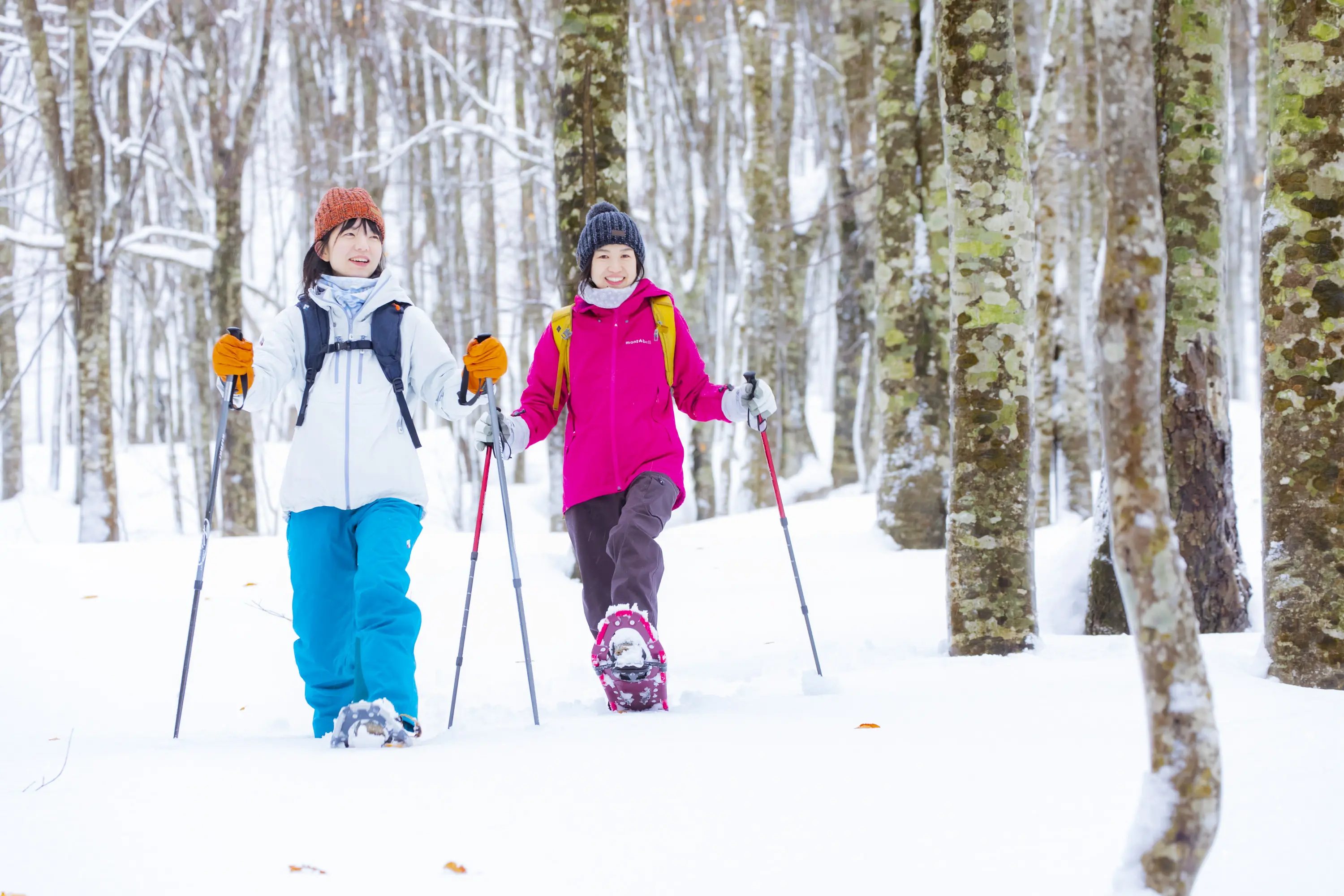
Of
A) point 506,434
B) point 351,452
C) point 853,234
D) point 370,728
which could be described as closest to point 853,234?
point 853,234

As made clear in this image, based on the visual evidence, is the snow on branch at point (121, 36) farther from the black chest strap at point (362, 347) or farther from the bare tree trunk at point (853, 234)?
the black chest strap at point (362, 347)

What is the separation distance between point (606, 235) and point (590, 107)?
2.74m

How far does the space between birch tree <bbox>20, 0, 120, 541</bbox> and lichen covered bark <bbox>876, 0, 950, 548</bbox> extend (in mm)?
7229

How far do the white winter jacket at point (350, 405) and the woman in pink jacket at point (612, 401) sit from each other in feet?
1.05

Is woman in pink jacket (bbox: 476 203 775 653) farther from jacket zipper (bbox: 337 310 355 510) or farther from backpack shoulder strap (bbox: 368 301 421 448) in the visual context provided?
jacket zipper (bbox: 337 310 355 510)

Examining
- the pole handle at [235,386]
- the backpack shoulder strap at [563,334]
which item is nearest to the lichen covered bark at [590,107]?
the backpack shoulder strap at [563,334]

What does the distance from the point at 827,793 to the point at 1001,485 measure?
214cm

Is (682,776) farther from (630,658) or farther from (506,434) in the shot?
(506,434)

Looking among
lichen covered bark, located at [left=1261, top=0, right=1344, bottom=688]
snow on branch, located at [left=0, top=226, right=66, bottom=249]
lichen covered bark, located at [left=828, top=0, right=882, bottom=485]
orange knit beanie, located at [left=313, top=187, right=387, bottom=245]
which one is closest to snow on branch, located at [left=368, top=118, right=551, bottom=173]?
lichen covered bark, located at [left=828, top=0, right=882, bottom=485]

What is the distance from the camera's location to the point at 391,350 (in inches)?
144

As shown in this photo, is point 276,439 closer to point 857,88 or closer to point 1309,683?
point 857,88

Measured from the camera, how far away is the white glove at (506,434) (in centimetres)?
386

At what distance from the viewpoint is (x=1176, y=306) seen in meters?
4.36

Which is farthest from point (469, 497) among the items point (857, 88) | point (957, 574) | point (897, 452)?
point (957, 574)
